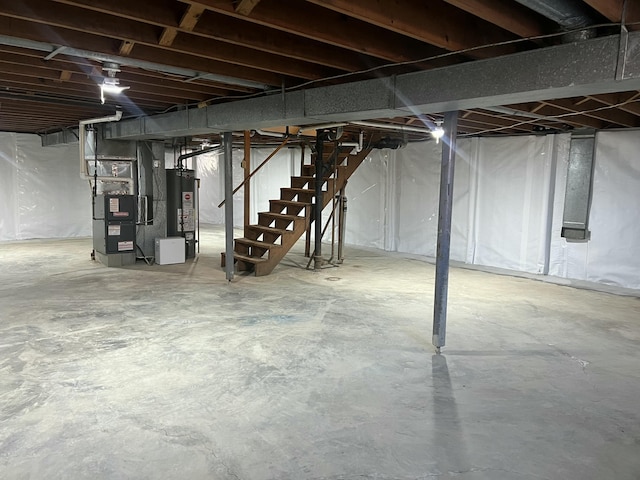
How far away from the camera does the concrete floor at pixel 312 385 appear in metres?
2.11

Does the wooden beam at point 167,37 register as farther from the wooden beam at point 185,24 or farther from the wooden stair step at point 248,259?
the wooden stair step at point 248,259

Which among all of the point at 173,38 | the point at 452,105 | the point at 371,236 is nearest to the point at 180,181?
the point at 371,236

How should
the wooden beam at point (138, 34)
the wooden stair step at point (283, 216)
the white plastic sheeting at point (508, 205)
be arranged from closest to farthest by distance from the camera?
the wooden beam at point (138, 34), the white plastic sheeting at point (508, 205), the wooden stair step at point (283, 216)

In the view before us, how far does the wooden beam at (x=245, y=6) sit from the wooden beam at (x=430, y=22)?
0.26 metres

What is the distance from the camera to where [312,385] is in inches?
112

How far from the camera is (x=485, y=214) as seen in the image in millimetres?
6922

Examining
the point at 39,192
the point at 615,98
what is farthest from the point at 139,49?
the point at 39,192

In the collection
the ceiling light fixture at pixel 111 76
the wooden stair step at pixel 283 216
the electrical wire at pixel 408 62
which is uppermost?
the electrical wire at pixel 408 62

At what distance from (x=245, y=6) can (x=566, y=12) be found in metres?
1.50

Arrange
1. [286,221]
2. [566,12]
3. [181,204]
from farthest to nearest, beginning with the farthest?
[181,204] < [286,221] < [566,12]

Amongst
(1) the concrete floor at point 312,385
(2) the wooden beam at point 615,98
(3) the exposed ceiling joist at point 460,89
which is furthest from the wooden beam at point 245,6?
(2) the wooden beam at point 615,98

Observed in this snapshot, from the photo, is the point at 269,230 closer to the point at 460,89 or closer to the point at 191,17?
the point at 460,89

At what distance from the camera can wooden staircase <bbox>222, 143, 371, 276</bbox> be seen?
604 centimetres

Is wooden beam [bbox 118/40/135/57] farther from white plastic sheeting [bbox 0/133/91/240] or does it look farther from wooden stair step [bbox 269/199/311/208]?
white plastic sheeting [bbox 0/133/91/240]
